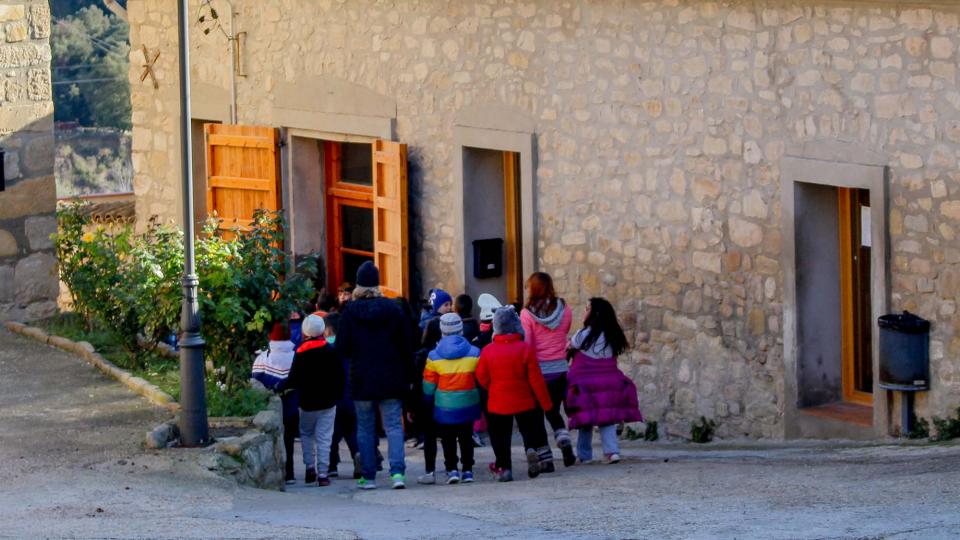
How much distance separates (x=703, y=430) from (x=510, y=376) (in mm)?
2468

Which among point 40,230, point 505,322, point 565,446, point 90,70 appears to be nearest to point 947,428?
point 565,446

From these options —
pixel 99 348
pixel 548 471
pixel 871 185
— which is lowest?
pixel 548 471

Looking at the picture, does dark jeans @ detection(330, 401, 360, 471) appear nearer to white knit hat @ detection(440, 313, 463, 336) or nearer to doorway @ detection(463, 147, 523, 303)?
white knit hat @ detection(440, 313, 463, 336)

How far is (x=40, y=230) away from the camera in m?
12.8

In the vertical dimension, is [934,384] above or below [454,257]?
below

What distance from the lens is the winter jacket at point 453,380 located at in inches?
394

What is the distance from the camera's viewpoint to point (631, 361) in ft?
41.0

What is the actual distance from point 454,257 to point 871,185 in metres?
4.27

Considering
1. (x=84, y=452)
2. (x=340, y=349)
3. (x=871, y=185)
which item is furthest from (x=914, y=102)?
(x=84, y=452)

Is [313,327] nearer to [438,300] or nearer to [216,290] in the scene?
[216,290]

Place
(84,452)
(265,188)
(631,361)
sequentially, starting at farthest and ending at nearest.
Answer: (265,188) → (631,361) → (84,452)

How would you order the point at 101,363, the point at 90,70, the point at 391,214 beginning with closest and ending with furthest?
the point at 101,363 < the point at 391,214 < the point at 90,70

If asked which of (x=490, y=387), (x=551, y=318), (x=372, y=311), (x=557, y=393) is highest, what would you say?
(x=372, y=311)

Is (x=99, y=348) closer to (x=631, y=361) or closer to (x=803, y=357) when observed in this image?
(x=631, y=361)
